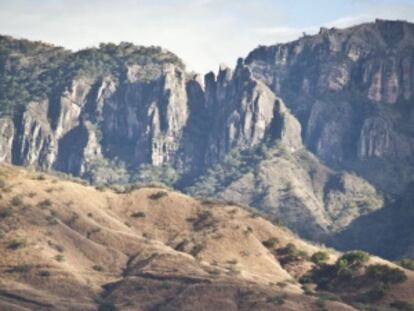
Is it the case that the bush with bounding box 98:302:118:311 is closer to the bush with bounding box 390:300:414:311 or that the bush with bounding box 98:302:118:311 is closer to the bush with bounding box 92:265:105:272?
the bush with bounding box 92:265:105:272

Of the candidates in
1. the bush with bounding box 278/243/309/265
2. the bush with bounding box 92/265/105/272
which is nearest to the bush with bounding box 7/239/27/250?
the bush with bounding box 92/265/105/272

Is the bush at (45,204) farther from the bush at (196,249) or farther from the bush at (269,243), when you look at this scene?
the bush at (269,243)

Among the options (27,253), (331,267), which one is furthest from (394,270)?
(27,253)

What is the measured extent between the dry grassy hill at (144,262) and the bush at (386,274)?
0.90 metres

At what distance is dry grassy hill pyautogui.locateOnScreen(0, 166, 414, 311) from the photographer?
514ft

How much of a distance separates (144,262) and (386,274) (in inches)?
1460

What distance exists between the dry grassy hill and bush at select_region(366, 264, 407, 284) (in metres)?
0.90

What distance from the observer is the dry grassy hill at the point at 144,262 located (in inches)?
6166

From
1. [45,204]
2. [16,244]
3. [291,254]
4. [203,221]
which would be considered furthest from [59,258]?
[291,254]

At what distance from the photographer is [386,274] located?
17850cm

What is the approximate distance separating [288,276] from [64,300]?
139 ft

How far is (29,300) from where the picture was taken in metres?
153

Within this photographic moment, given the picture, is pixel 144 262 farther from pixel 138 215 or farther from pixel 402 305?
pixel 402 305

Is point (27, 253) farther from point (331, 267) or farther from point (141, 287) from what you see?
point (331, 267)
